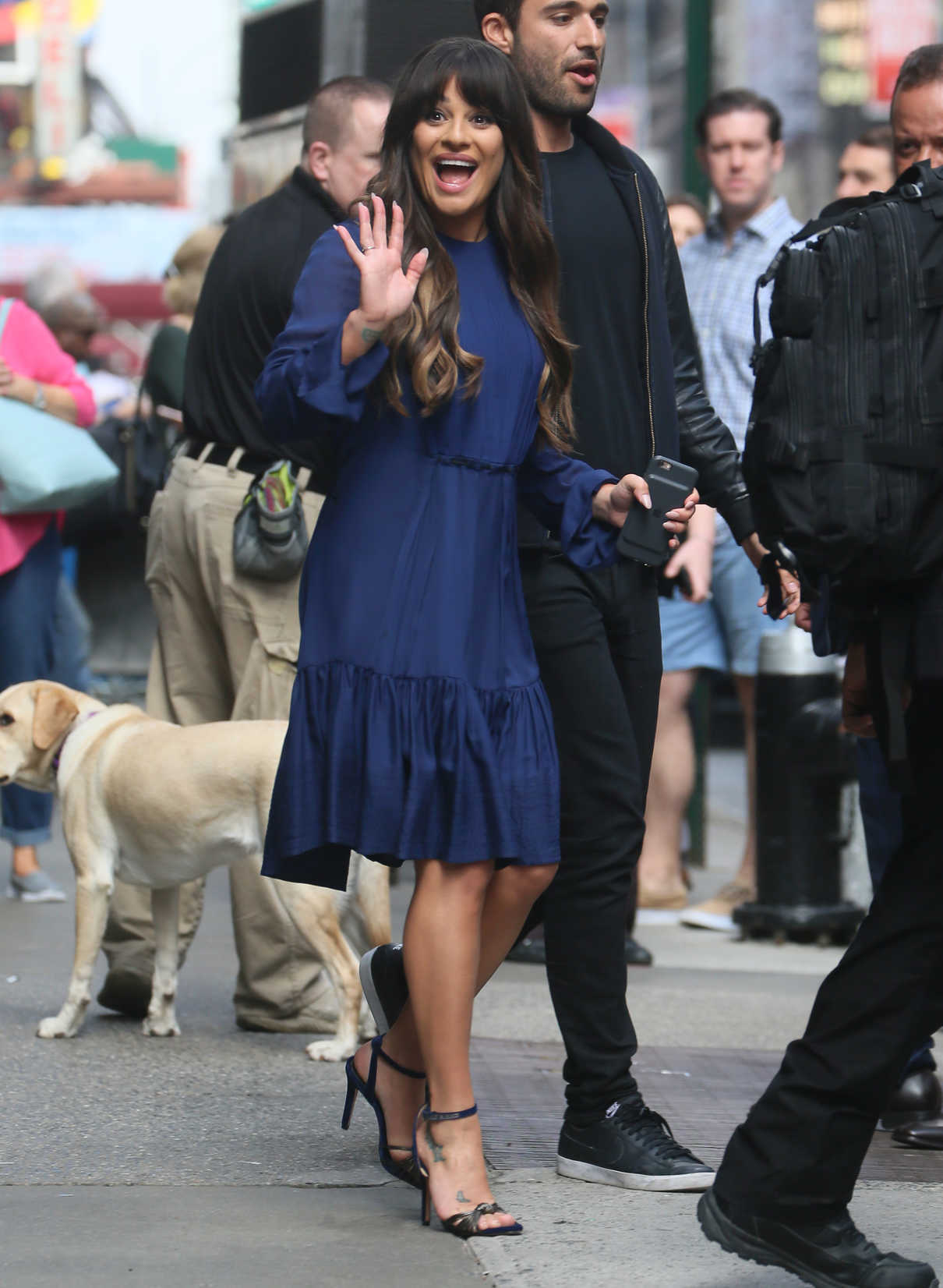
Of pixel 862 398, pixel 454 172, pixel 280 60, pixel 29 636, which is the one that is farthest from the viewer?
pixel 280 60

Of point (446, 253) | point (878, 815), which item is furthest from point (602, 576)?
point (878, 815)

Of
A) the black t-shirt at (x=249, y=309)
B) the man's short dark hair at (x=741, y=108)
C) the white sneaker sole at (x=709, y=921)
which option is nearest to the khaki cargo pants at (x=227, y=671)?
the black t-shirt at (x=249, y=309)

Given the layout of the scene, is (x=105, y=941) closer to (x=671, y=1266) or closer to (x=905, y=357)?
(x=671, y=1266)

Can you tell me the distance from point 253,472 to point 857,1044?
2.66m

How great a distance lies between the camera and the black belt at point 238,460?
523 centimetres

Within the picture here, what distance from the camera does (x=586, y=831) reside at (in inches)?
152

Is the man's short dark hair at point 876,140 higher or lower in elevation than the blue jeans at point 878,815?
higher

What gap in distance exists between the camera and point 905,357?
2975mm

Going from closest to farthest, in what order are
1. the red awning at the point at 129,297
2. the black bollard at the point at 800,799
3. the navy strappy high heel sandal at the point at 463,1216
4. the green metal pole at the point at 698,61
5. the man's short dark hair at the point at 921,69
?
the navy strappy high heel sandal at the point at 463,1216
the man's short dark hair at the point at 921,69
the black bollard at the point at 800,799
the green metal pole at the point at 698,61
the red awning at the point at 129,297

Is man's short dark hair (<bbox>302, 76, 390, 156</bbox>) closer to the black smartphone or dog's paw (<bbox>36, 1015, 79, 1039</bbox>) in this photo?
the black smartphone

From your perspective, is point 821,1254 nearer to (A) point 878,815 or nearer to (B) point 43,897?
(A) point 878,815

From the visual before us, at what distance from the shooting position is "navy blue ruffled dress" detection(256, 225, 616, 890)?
3.46 m

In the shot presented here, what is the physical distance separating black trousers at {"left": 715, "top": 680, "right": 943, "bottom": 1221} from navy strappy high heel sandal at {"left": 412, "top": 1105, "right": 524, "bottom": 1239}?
51cm

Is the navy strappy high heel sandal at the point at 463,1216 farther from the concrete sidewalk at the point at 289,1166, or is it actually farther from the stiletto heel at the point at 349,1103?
the stiletto heel at the point at 349,1103
